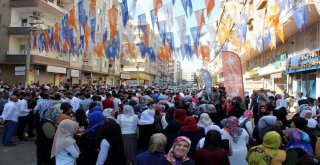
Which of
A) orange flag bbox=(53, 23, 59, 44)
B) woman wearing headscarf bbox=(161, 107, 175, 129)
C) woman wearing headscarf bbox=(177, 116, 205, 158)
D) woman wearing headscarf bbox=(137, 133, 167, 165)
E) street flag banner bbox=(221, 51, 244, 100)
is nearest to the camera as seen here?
woman wearing headscarf bbox=(137, 133, 167, 165)

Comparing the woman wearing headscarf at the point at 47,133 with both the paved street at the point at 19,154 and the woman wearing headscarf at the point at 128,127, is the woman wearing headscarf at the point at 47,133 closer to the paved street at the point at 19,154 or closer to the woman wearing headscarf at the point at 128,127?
the woman wearing headscarf at the point at 128,127

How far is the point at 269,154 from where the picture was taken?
4.45 meters

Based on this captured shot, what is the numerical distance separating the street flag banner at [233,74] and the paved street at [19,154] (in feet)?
21.6

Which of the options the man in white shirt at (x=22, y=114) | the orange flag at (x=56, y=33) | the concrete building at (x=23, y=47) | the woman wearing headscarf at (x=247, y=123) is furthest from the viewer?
the concrete building at (x=23, y=47)

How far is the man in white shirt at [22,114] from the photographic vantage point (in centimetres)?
1163

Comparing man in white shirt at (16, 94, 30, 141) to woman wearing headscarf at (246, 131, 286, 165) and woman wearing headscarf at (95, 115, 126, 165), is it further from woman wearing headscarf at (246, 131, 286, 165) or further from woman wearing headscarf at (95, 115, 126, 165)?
woman wearing headscarf at (246, 131, 286, 165)

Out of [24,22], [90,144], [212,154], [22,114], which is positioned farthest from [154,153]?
[24,22]

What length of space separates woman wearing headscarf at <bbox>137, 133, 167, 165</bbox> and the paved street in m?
5.93

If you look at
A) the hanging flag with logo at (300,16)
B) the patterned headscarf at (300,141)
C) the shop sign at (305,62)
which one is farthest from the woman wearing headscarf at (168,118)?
the shop sign at (305,62)

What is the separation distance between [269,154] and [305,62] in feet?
56.4

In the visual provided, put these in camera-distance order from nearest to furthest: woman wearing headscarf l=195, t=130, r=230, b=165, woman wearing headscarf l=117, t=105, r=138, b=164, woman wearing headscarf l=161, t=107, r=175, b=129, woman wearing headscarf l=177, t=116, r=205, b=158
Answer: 1. woman wearing headscarf l=195, t=130, r=230, b=165
2. woman wearing headscarf l=177, t=116, r=205, b=158
3. woman wearing headscarf l=117, t=105, r=138, b=164
4. woman wearing headscarf l=161, t=107, r=175, b=129

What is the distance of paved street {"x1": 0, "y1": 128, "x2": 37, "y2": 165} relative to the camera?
8859 mm

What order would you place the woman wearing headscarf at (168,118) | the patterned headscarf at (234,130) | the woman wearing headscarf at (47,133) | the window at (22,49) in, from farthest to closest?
the window at (22,49) < the woman wearing headscarf at (168,118) < the woman wearing headscarf at (47,133) < the patterned headscarf at (234,130)

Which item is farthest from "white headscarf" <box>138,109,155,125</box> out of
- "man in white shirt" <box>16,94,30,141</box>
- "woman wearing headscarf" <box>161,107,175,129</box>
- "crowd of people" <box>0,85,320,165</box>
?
"man in white shirt" <box>16,94,30,141</box>
